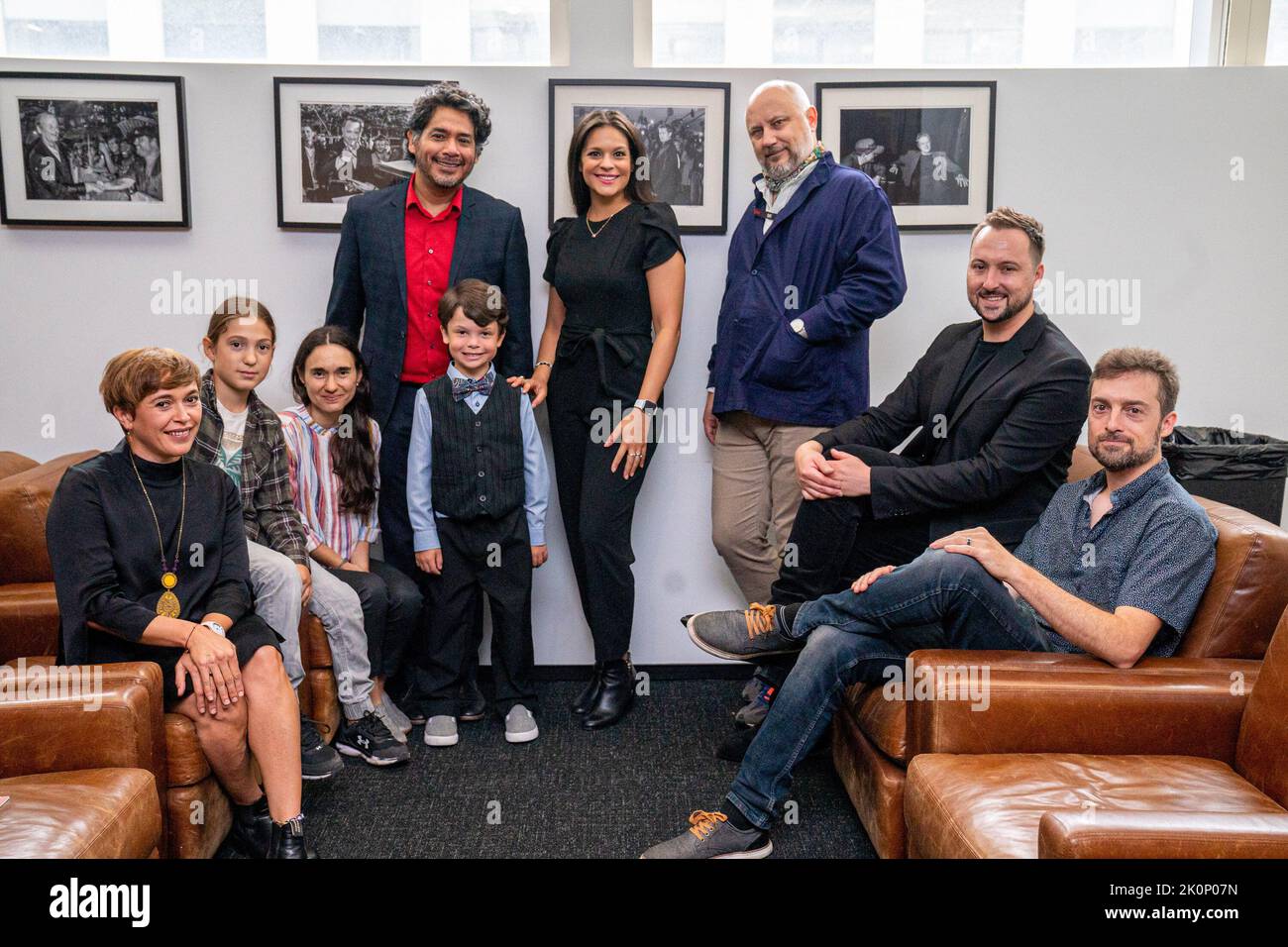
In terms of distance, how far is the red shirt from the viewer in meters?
3.08

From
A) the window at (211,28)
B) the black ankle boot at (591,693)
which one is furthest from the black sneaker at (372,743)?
the window at (211,28)

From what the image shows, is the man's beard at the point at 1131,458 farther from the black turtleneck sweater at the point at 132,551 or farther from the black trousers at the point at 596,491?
the black turtleneck sweater at the point at 132,551

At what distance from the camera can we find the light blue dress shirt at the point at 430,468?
296cm

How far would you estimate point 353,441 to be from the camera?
2.96m

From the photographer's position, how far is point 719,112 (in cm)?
332

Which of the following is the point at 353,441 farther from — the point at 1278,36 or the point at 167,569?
the point at 1278,36

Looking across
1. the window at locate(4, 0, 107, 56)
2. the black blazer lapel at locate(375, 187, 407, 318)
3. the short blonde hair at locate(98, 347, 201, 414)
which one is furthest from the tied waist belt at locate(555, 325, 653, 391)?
the window at locate(4, 0, 107, 56)

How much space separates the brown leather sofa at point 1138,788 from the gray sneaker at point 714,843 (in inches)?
15.0

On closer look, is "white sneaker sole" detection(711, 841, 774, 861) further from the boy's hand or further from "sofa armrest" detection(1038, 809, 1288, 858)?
the boy's hand

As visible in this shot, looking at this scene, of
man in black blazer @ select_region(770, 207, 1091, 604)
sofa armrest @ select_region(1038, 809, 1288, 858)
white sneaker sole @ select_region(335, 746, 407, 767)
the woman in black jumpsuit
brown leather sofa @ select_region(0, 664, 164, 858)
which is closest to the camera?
sofa armrest @ select_region(1038, 809, 1288, 858)

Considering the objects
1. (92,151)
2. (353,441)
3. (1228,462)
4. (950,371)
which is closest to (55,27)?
(92,151)

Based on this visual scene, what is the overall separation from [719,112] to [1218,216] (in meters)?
1.76

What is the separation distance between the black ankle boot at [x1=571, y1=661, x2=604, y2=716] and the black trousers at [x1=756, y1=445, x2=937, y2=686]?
72 cm
